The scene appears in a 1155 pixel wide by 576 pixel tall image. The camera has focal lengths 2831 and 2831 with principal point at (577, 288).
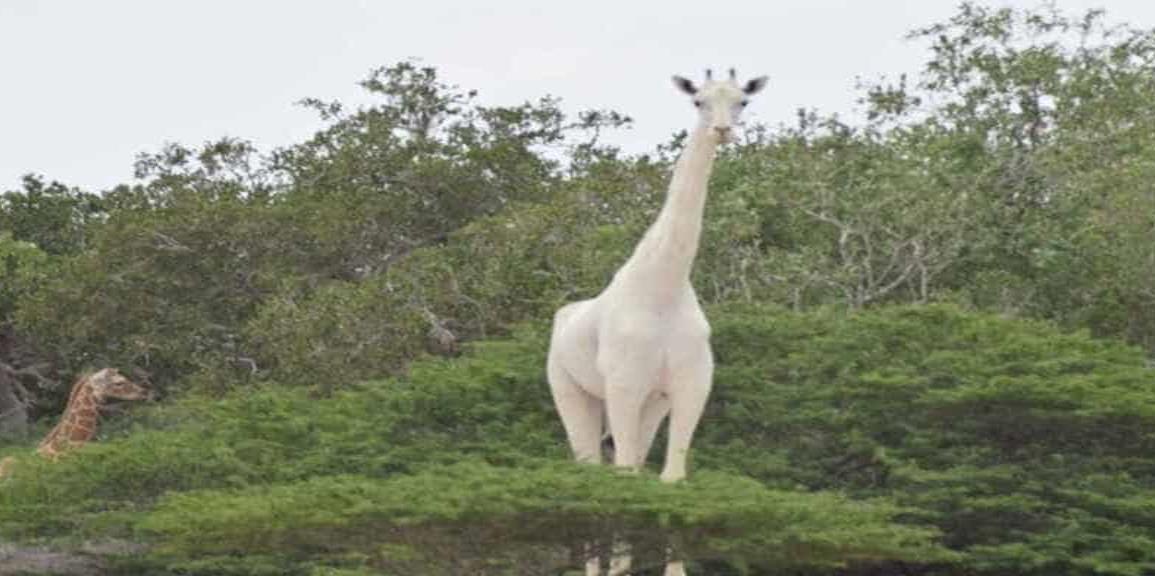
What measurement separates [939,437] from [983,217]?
278 inches

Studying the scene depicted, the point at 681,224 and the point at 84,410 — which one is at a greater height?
the point at 681,224

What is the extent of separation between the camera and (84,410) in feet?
74.5

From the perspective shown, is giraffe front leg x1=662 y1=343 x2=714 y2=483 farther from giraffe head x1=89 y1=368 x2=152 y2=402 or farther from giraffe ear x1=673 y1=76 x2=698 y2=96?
giraffe head x1=89 y1=368 x2=152 y2=402

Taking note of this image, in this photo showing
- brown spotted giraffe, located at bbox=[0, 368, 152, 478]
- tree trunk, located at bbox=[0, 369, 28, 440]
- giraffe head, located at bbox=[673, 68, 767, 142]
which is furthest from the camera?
tree trunk, located at bbox=[0, 369, 28, 440]

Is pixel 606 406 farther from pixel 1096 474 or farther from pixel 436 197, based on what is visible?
pixel 436 197

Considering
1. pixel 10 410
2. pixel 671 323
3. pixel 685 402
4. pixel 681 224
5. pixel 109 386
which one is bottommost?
pixel 685 402

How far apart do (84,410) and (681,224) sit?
836 centimetres

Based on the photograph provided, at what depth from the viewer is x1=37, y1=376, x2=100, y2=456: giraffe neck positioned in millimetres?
22297

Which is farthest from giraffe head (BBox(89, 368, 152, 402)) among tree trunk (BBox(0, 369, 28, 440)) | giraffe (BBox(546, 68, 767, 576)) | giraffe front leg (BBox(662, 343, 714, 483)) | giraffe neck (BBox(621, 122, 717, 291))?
tree trunk (BBox(0, 369, 28, 440))

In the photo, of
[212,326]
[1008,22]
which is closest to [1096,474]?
[1008,22]

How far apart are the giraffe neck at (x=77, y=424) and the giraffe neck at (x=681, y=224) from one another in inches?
299

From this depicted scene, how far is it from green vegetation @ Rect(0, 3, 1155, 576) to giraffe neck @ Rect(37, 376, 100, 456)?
79cm

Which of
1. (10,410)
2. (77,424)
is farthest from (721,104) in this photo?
(10,410)

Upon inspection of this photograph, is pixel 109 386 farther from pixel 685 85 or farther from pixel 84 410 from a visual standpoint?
pixel 685 85
